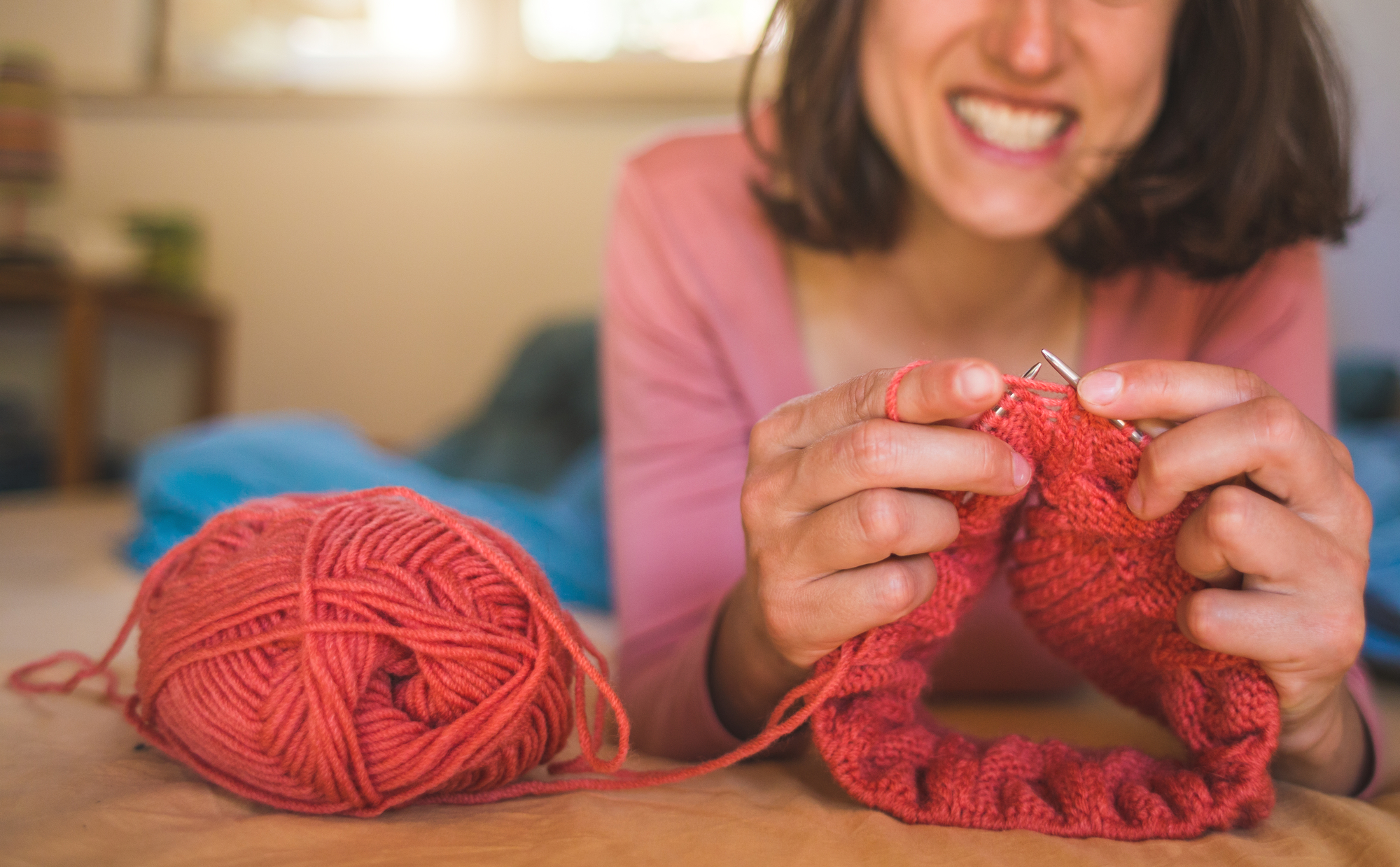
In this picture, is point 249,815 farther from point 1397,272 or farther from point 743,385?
point 1397,272

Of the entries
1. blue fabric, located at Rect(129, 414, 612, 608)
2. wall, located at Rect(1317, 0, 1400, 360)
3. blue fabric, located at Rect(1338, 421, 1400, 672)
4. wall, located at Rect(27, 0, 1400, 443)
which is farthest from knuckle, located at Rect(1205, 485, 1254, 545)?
wall, located at Rect(27, 0, 1400, 443)

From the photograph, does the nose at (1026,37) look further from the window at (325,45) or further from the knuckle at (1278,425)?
the window at (325,45)

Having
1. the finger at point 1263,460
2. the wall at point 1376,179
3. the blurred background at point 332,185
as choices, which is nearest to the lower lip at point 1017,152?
the finger at point 1263,460

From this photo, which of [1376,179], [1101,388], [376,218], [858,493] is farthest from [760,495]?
[376,218]

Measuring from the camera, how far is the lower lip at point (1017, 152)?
2.35ft

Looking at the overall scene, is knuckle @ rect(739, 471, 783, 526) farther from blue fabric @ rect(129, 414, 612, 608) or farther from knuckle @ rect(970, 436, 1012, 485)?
blue fabric @ rect(129, 414, 612, 608)

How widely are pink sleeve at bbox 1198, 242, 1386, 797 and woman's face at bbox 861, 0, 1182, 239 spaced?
147mm

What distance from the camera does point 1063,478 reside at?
486mm

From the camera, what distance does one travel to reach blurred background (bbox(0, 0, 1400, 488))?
94.3 inches

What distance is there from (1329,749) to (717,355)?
1.62 ft

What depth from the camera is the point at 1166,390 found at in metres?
0.42

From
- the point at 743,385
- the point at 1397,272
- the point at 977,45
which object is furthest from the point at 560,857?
the point at 1397,272

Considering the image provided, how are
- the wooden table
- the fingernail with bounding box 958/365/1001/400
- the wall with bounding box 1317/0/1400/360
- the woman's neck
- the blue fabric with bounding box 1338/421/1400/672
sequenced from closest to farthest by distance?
the fingernail with bounding box 958/365/1001/400 < the woman's neck < the blue fabric with bounding box 1338/421/1400/672 < the wall with bounding box 1317/0/1400/360 < the wooden table

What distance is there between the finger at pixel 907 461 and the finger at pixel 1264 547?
0.08 meters
